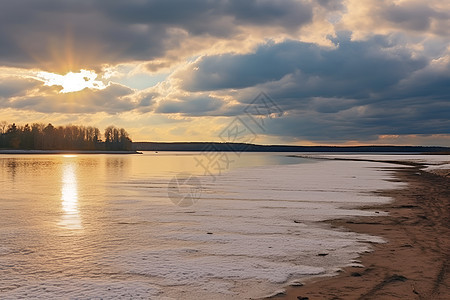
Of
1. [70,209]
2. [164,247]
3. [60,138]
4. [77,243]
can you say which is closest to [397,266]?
[164,247]

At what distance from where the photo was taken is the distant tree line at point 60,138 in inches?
5920

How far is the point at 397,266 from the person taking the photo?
7641mm

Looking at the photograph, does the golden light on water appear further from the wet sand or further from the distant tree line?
the distant tree line

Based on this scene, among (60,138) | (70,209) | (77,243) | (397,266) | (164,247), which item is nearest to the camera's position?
(397,266)

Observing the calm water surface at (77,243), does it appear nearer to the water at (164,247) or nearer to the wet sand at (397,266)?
the water at (164,247)

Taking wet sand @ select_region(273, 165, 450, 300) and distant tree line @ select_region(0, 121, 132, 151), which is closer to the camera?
wet sand @ select_region(273, 165, 450, 300)

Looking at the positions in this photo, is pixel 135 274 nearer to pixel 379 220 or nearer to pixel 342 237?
pixel 342 237

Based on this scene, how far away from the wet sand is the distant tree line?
529ft

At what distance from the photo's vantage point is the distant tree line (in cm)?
15038

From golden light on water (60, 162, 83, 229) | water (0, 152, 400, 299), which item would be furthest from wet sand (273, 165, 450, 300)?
golden light on water (60, 162, 83, 229)

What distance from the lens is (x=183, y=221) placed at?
484 inches

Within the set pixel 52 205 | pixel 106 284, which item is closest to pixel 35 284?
pixel 106 284

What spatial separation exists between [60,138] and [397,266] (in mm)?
173145

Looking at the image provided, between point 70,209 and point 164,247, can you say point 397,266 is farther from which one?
point 70,209
